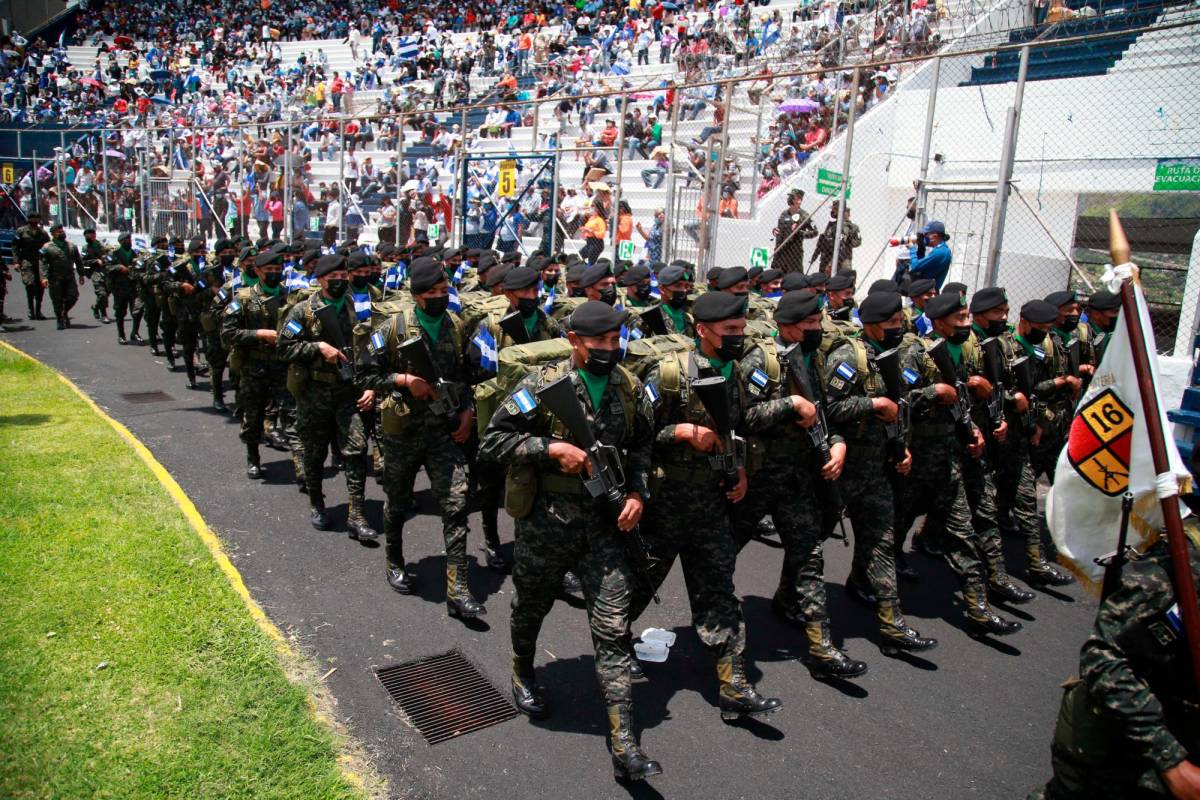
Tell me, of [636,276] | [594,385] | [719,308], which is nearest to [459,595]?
[594,385]

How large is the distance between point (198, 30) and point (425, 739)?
4632 cm

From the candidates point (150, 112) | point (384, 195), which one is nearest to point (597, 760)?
point (384, 195)

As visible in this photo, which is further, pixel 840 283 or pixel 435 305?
pixel 840 283

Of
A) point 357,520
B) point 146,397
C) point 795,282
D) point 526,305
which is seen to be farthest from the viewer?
point 146,397

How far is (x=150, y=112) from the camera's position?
3388 centimetres

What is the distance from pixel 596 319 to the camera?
3904mm

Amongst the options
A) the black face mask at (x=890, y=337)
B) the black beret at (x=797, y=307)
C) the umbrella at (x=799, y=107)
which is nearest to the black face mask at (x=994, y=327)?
the black face mask at (x=890, y=337)

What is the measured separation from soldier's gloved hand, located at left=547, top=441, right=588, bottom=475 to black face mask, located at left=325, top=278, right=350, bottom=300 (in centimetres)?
A: 385

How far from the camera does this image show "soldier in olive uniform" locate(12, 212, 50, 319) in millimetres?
16391

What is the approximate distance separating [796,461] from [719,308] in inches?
47.0

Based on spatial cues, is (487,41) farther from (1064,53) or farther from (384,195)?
(1064,53)

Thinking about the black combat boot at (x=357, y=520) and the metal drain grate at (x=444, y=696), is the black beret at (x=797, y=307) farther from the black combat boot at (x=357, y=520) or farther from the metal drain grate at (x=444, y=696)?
the black combat boot at (x=357, y=520)

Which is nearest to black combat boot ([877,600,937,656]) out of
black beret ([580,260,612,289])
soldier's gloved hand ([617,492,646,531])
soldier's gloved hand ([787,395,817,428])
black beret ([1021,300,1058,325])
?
soldier's gloved hand ([787,395,817,428])

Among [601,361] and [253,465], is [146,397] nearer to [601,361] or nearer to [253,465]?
[253,465]
